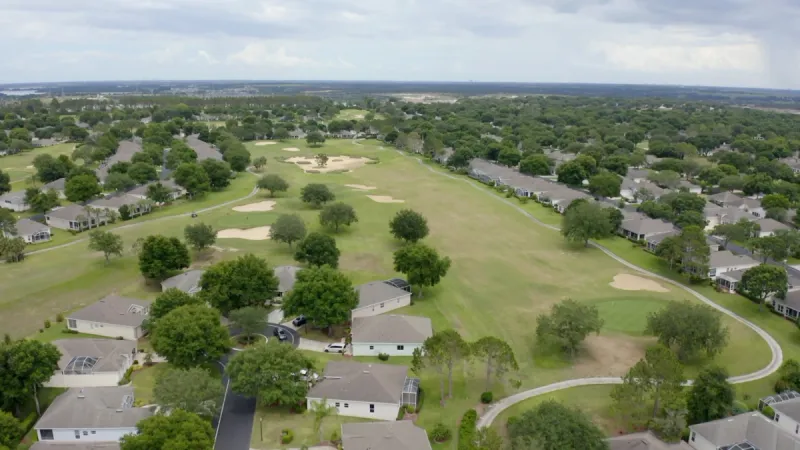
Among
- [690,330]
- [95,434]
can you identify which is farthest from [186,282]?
[690,330]

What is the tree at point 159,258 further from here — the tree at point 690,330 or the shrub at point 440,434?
the tree at point 690,330

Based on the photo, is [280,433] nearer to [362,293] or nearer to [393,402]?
[393,402]

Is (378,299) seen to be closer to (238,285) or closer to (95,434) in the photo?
(238,285)

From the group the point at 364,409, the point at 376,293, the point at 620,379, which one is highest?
the point at 376,293

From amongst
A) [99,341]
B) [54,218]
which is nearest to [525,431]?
[99,341]

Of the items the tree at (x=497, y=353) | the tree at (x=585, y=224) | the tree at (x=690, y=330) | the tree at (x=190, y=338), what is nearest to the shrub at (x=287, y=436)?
the tree at (x=190, y=338)

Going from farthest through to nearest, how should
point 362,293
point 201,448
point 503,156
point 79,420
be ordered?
point 503,156, point 362,293, point 79,420, point 201,448

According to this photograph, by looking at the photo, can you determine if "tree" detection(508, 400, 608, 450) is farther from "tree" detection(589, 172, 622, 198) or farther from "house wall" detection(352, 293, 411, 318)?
"tree" detection(589, 172, 622, 198)
